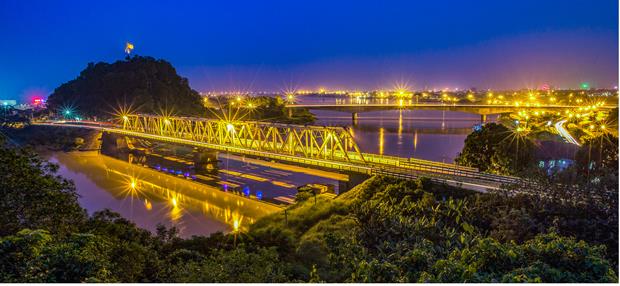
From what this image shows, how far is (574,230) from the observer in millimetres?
12312

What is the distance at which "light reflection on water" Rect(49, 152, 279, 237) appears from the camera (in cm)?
2269

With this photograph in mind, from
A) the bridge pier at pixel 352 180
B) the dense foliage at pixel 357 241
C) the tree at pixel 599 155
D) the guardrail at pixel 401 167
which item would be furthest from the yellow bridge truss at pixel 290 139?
the tree at pixel 599 155

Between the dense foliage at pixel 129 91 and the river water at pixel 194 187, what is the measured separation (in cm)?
1614

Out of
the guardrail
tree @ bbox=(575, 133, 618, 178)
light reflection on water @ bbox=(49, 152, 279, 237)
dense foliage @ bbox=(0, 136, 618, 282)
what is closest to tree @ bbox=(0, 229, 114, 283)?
dense foliage @ bbox=(0, 136, 618, 282)

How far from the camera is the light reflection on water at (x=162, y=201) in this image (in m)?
22.7

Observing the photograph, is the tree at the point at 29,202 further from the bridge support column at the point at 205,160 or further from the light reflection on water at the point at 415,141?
→ the light reflection on water at the point at 415,141

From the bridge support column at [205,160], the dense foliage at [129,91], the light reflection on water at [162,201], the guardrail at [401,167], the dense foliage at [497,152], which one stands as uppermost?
the dense foliage at [129,91]

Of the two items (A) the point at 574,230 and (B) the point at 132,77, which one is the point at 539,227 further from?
(B) the point at 132,77

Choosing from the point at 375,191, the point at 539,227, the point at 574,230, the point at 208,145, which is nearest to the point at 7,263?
the point at 539,227

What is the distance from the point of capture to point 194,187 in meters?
30.8

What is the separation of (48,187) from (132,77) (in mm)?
58102

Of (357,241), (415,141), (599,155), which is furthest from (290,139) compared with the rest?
(415,141)

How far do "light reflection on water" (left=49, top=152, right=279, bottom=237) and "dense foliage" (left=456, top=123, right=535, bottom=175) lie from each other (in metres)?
11.8

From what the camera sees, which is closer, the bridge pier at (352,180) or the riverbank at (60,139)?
the bridge pier at (352,180)
